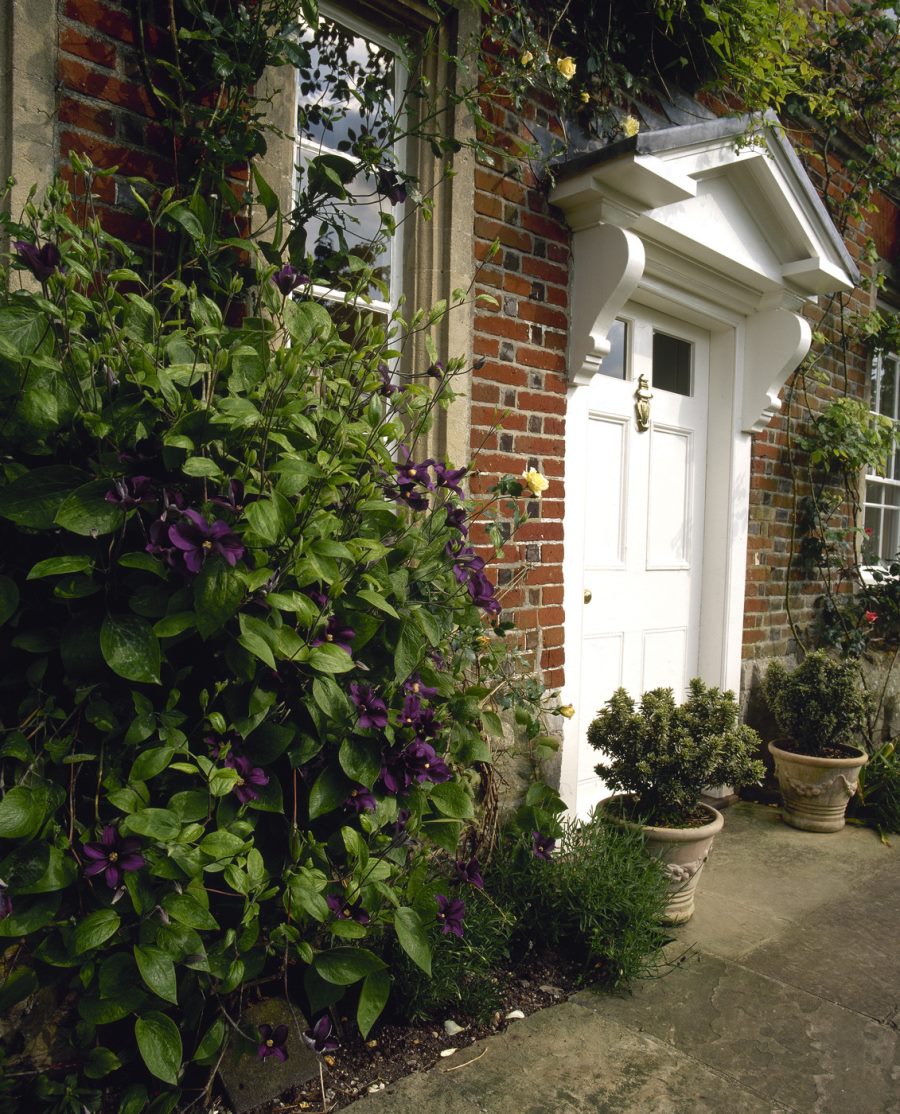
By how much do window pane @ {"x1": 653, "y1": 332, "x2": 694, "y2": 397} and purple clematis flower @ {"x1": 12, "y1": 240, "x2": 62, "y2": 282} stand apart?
3217mm

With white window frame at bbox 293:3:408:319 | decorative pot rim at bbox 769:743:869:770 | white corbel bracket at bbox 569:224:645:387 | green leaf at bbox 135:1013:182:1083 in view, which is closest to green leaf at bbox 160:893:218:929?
green leaf at bbox 135:1013:182:1083

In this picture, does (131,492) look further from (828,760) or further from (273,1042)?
(828,760)

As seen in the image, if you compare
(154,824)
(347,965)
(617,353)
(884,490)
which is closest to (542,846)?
(347,965)

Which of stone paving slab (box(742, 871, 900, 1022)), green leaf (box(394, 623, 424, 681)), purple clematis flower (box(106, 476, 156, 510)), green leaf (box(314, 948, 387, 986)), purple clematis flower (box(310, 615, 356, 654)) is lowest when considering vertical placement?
stone paving slab (box(742, 871, 900, 1022))

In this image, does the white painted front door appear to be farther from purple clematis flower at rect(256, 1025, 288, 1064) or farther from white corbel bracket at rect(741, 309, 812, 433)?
purple clematis flower at rect(256, 1025, 288, 1064)

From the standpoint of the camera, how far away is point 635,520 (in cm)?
417

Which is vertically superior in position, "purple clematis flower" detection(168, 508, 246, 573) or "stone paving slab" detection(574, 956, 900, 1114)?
"purple clematis flower" detection(168, 508, 246, 573)

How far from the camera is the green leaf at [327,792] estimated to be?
1820mm

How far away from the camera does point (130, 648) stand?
158 cm

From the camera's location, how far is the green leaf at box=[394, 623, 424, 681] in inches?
74.2

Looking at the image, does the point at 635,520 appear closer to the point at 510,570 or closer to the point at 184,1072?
the point at 510,570

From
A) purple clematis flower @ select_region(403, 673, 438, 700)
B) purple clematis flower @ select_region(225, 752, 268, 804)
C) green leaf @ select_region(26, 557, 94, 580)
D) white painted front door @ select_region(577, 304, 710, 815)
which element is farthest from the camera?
white painted front door @ select_region(577, 304, 710, 815)

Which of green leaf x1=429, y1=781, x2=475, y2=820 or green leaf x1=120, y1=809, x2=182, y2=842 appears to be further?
green leaf x1=429, y1=781, x2=475, y2=820

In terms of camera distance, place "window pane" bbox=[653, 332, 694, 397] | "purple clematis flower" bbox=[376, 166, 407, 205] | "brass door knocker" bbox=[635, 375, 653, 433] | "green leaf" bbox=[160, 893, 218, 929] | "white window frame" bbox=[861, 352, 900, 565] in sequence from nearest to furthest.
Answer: "green leaf" bbox=[160, 893, 218, 929]
"purple clematis flower" bbox=[376, 166, 407, 205]
"brass door knocker" bbox=[635, 375, 653, 433]
"window pane" bbox=[653, 332, 694, 397]
"white window frame" bbox=[861, 352, 900, 565]
